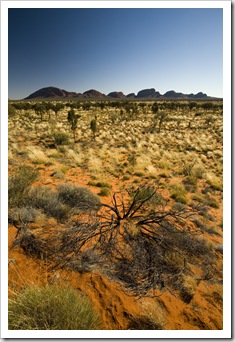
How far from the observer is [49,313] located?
98.1 inches

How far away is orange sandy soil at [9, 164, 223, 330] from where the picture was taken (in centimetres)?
297

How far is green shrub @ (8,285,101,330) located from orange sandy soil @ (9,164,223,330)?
0.38 meters

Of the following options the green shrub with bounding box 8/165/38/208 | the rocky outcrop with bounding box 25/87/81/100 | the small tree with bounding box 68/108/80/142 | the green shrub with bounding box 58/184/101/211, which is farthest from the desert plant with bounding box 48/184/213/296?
the rocky outcrop with bounding box 25/87/81/100

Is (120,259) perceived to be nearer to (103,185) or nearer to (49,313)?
(49,313)

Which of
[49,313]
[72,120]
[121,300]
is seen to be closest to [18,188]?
[49,313]

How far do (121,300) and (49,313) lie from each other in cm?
109

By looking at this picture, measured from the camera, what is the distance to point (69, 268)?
3518mm

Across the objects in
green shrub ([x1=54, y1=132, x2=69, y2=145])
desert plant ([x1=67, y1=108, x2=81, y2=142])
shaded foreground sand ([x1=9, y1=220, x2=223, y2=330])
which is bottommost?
shaded foreground sand ([x1=9, y1=220, x2=223, y2=330])

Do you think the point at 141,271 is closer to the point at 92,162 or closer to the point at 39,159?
the point at 92,162

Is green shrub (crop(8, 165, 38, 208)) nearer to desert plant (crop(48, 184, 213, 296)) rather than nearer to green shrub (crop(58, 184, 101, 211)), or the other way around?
green shrub (crop(58, 184, 101, 211))

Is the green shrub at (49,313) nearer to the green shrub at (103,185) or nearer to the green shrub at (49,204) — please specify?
the green shrub at (49,204)

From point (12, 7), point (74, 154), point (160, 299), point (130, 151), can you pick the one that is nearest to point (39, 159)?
point (74, 154)

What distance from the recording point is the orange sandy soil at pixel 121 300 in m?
2.97
